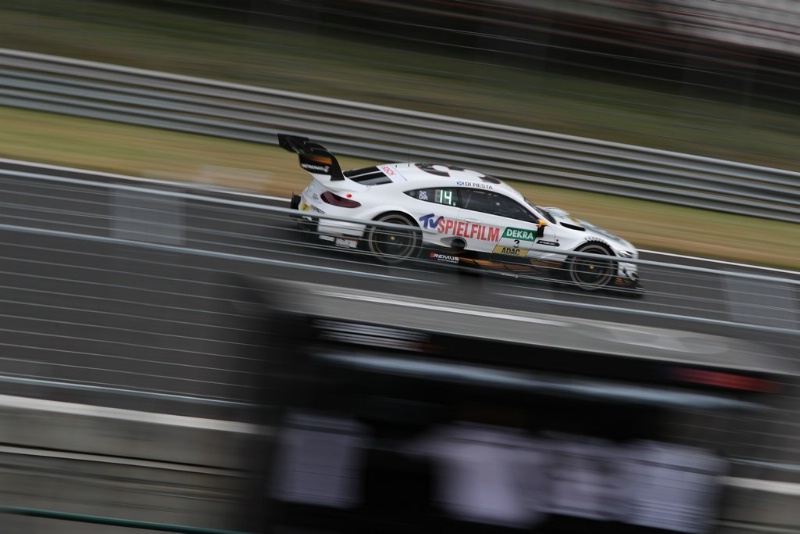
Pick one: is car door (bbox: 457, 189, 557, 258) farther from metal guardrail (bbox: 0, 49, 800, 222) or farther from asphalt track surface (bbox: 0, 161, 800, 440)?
asphalt track surface (bbox: 0, 161, 800, 440)

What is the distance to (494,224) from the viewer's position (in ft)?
34.8

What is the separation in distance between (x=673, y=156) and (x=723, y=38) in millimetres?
6117

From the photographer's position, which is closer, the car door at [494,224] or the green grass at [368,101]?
the car door at [494,224]

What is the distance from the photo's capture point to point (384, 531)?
10.4 feet

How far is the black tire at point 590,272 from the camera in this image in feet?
15.6

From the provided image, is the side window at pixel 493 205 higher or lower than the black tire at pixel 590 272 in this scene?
higher

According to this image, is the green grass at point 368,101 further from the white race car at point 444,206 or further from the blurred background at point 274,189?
the white race car at point 444,206

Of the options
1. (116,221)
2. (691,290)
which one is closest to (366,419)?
(116,221)

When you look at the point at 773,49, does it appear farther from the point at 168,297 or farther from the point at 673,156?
the point at 168,297

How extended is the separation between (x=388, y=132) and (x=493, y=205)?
5.16 meters

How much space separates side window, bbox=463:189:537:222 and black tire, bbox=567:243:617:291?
541 cm

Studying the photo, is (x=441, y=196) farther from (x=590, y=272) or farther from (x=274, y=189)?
(x=590, y=272)

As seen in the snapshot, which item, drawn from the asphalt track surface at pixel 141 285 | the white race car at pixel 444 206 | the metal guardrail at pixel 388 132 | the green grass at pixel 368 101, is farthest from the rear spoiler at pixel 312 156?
the asphalt track surface at pixel 141 285

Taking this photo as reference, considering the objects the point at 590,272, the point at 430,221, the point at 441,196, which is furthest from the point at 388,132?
the point at 590,272
